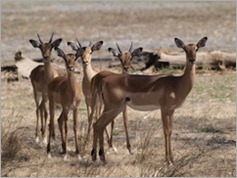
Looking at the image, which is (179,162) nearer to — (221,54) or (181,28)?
(221,54)

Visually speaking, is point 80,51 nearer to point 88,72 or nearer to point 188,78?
point 88,72

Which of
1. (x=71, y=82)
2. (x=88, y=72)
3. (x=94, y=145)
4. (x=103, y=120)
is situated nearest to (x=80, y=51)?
(x=71, y=82)

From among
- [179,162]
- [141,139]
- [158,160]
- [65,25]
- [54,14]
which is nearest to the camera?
[179,162]

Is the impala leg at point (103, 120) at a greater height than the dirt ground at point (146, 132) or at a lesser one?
greater

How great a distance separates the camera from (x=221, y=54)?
15805mm

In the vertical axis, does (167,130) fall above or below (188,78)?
below

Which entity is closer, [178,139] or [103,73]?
[103,73]

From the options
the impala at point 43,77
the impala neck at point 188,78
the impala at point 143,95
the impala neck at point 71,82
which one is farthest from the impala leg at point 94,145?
the impala at point 43,77

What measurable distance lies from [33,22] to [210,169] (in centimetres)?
2140

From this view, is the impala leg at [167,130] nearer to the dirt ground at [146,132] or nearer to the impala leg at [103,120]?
the dirt ground at [146,132]

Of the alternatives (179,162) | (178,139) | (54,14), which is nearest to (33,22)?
(54,14)

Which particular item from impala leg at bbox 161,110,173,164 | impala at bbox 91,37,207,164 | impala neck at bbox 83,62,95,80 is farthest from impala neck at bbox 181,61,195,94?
impala neck at bbox 83,62,95,80

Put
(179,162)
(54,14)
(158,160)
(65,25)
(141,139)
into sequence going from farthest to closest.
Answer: (54,14) < (65,25) < (141,139) < (158,160) < (179,162)

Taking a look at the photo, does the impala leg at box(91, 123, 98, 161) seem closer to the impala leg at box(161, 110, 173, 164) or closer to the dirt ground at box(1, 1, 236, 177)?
the dirt ground at box(1, 1, 236, 177)
